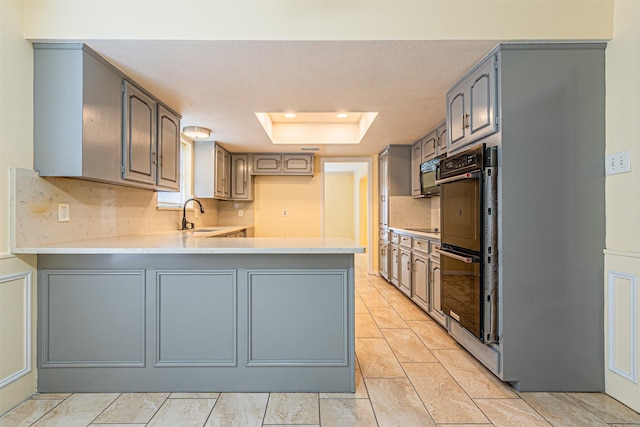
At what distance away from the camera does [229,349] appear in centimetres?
193

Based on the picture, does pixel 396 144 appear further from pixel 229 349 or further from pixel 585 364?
pixel 229 349

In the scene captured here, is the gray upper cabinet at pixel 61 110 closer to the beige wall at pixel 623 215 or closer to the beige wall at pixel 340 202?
the beige wall at pixel 623 215

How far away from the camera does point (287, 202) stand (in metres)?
5.58

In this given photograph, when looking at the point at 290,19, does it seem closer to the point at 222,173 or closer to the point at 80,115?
the point at 80,115

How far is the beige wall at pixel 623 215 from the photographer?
1.75 metres

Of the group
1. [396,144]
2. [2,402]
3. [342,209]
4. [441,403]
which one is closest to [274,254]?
[441,403]

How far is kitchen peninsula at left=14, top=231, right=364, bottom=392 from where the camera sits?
6.28ft

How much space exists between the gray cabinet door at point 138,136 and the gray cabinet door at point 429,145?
9.55 ft

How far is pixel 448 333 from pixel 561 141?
1751 mm

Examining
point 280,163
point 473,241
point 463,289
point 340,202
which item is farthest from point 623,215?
point 340,202

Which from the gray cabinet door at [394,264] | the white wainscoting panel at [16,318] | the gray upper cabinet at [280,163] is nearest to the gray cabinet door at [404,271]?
the gray cabinet door at [394,264]

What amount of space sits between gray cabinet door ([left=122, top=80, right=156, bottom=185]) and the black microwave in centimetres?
283

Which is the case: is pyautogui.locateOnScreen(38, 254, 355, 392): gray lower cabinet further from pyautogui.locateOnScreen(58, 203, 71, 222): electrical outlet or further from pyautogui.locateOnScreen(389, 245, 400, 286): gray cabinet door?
pyautogui.locateOnScreen(389, 245, 400, 286): gray cabinet door

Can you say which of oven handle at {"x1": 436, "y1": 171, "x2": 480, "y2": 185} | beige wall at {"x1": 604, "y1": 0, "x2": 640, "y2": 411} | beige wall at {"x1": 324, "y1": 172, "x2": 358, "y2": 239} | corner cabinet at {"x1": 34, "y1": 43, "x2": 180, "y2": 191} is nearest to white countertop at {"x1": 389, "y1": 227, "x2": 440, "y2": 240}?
oven handle at {"x1": 436, "y1": 171, "x2": 480, "y2": 185}
